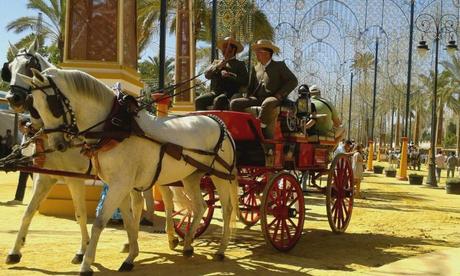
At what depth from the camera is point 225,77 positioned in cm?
851

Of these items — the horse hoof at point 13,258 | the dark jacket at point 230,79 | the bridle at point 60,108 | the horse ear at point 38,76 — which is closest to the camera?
the horse ear at point 38,76

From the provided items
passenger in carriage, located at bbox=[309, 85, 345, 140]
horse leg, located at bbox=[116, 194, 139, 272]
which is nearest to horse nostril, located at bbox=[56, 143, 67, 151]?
horse leg, located at bbox=[116, 194, 139, 272]

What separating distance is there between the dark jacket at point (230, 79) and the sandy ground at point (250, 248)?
2.27 metres

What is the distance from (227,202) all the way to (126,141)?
2.08 m

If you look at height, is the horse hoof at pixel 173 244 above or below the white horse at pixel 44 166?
below

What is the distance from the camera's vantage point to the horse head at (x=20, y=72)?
6059 mm

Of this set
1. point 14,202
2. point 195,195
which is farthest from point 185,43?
point 195,195

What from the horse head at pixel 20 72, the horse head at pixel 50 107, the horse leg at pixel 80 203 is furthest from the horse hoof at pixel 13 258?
the horse head at pixel 20 72

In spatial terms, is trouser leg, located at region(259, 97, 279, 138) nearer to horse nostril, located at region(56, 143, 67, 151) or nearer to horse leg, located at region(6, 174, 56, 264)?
horse leg, located at region(6, 174, 56, 264)

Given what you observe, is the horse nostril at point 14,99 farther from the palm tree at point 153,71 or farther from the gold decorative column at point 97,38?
the palm tree at point 153,71

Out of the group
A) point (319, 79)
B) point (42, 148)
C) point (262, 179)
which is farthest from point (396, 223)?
point (319, 79)

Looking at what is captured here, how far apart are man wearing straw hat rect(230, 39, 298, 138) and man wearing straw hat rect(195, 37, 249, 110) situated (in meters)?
0.22

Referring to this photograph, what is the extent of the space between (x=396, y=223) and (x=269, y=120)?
5.44 metres

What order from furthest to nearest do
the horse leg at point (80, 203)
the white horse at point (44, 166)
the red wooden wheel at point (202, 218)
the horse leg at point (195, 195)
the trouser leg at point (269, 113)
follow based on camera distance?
the red wooden wheel at point (202, 218) → the trouser leg at point (269, 113) → the horse leg at point (195, 195) → the horse leg at point (80, 203) → the white horse at point (44, 166)
